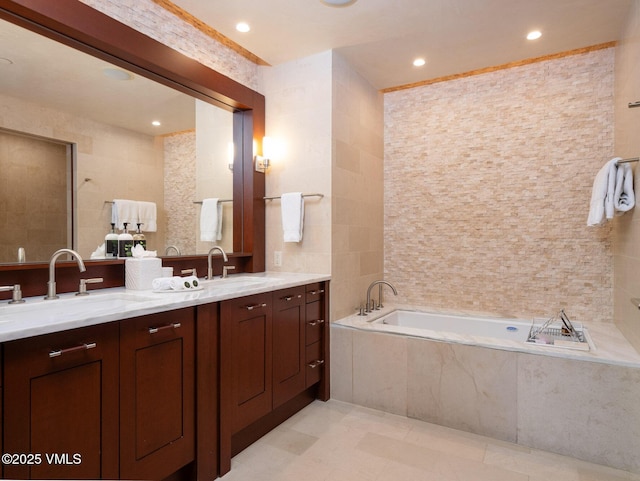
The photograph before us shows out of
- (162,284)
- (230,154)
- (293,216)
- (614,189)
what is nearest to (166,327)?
(162,284)

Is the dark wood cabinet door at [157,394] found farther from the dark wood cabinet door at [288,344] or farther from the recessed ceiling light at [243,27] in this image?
the recessed ceiling light at [243,27]

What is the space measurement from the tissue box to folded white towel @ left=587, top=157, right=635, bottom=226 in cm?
276

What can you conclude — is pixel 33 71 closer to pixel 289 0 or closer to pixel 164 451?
pixel 289 0

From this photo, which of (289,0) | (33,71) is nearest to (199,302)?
(33,71)

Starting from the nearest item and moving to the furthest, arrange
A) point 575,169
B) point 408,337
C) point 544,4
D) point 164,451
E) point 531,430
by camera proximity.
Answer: point 164,451
point 531,430
point 544,4
point 408,337
point 575,169

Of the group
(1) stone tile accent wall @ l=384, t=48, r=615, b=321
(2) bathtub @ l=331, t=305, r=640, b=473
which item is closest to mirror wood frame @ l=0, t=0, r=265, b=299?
(2) bathtub @ l=331, t=305, r=640, b=473

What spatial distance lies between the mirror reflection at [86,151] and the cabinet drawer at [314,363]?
3.46 ft

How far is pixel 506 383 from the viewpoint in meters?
2.23

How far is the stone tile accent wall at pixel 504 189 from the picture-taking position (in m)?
2.90

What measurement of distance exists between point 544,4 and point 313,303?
7.87 feet

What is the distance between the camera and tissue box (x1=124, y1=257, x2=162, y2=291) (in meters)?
2.08

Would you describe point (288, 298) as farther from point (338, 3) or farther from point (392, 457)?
point (338, 3)

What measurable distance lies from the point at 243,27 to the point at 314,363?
92.6 inches

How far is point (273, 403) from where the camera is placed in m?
2.29
